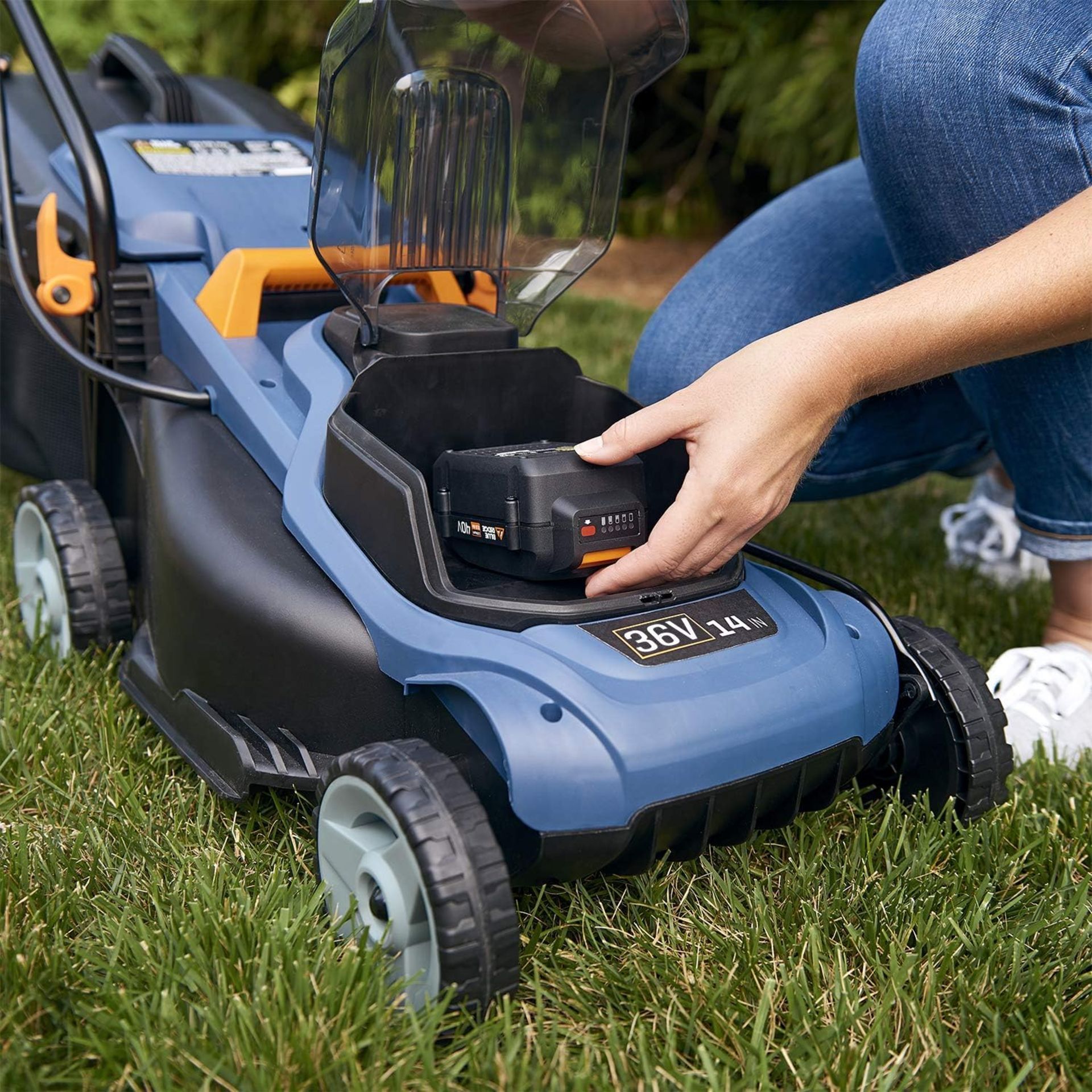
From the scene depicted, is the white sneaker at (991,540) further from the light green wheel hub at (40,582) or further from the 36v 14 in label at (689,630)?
the light green wheel hub at (40,582)

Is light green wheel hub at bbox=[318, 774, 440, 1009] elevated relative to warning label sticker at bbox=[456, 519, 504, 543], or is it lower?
lower

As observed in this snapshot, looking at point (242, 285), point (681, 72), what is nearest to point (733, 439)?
point (242, 285)

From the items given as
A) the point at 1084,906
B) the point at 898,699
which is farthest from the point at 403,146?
the point at 1084,906

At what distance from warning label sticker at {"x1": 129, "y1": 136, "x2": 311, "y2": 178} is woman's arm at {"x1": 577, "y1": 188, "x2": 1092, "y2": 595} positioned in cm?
70

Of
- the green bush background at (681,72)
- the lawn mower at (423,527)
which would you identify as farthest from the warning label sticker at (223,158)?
the green bush background at (681,72)

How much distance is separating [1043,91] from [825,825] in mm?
646

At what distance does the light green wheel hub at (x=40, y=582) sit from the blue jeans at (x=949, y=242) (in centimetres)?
66

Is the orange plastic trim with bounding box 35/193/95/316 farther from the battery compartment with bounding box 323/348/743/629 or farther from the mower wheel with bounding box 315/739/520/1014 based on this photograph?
the mower wheel with bounding box 315/739/520/1014

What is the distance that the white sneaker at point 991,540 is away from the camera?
1683 millimetres

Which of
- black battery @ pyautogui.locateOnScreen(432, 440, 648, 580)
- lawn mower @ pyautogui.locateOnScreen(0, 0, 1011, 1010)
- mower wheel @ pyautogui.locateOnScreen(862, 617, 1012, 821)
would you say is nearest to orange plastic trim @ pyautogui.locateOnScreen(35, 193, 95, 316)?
lawn mower @ pyautogui.locateOnScreen(0, 0, 1011, 1010)

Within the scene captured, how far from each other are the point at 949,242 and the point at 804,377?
14.5 inches

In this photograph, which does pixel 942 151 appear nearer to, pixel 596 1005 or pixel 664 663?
pixel 664 663

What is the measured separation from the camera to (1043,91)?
1074mm

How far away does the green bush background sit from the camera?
3178 mm
